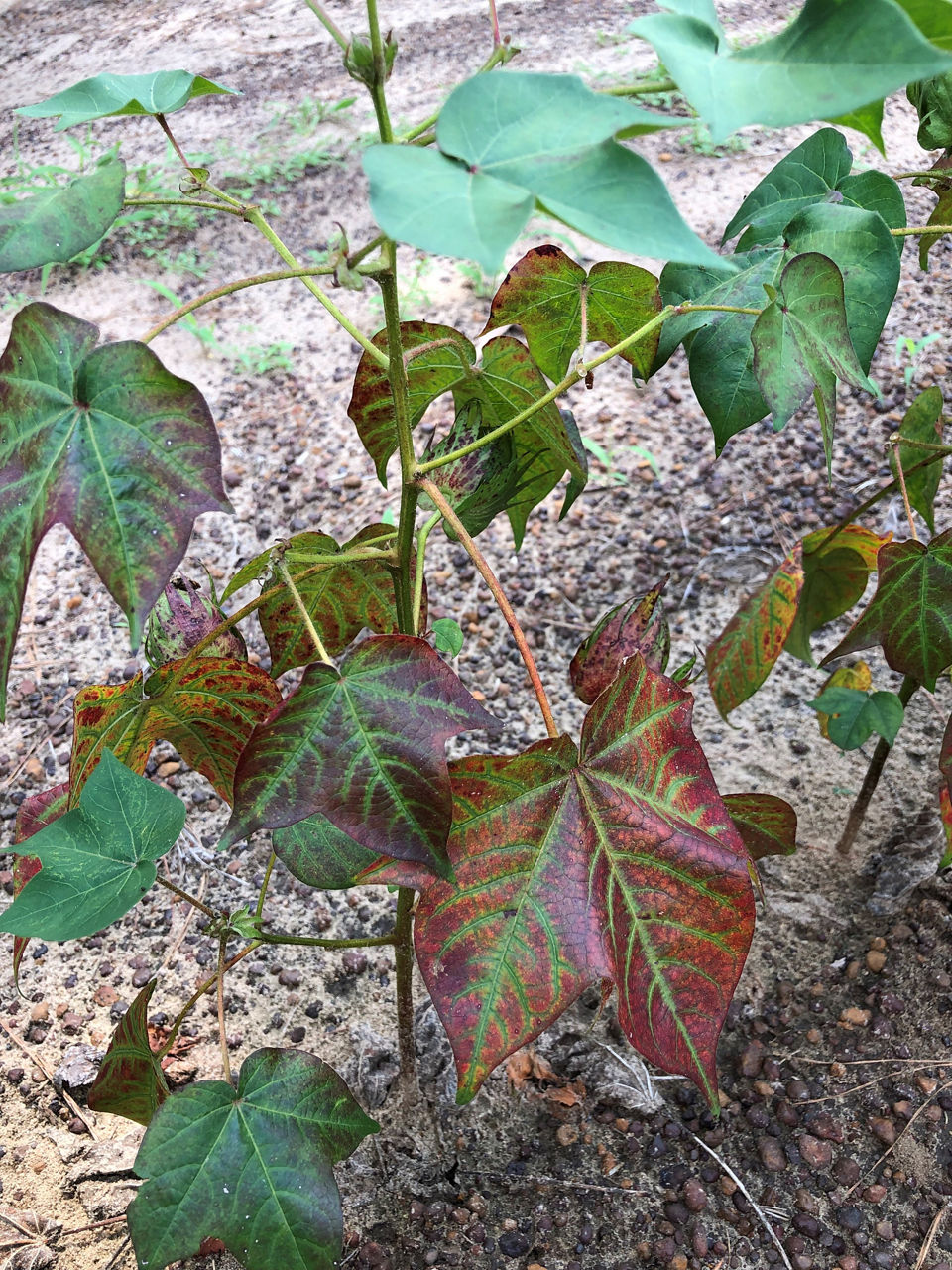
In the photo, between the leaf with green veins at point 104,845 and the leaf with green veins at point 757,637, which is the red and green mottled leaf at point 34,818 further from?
the leaf with green veins at point 757,637

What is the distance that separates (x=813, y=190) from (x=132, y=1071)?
3.23 feet

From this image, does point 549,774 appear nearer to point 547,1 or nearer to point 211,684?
point 211,684

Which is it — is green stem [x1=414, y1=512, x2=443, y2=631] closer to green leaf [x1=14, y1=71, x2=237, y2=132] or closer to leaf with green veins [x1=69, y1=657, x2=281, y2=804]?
leaf with green veins [x1=69, y1=657, x2=281, y2=804]

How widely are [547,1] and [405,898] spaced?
155 inches

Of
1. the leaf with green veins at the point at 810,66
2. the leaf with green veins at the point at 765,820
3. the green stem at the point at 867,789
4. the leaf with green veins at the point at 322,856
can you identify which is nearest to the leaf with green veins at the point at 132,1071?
the leaf with green veins at the point at 322,856

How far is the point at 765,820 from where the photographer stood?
3.19ft

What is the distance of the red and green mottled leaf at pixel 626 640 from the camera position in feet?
2.85

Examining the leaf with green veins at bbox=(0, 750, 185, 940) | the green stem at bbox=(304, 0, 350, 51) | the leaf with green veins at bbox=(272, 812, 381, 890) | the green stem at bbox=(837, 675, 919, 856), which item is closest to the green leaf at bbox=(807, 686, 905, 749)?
the green stem at bbox=(837, 675, 919, 856)

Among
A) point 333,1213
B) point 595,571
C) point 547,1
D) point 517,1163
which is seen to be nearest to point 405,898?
point 333,1213

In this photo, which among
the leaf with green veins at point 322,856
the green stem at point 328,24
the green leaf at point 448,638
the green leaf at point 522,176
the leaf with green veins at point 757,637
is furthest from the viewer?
the leaf with green veins at point 757,637

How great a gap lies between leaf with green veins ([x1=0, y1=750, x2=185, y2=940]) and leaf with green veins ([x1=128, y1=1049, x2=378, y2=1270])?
18 centimetres

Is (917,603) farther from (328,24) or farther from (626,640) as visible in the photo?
(328,24)

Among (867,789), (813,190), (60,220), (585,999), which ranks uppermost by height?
(60,220)

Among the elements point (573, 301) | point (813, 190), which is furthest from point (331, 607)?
point (813, 190)
